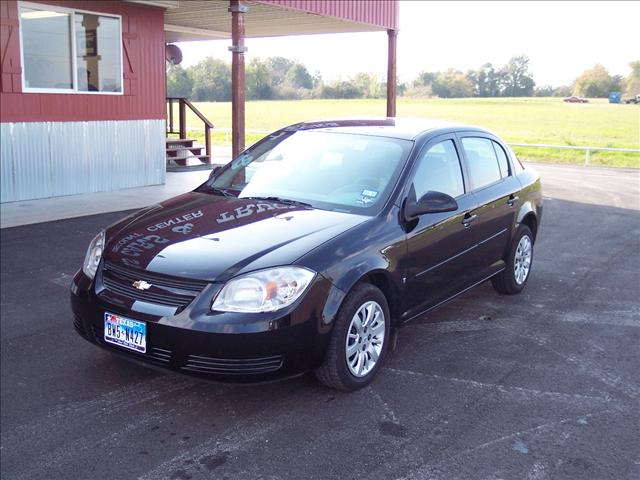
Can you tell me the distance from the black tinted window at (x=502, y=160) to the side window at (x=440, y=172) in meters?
0.91

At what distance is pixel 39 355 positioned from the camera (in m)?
4.93

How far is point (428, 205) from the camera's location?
4.70m

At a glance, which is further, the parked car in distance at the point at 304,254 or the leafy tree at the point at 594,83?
the leafy tree at the point at 594,83

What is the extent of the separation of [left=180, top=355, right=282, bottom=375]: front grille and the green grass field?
20752mm

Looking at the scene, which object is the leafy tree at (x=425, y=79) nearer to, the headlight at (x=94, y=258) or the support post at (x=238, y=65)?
the support post at (x=238, y=65)

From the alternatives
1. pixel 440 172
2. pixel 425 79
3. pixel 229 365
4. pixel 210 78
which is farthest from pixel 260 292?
pixel 425 79

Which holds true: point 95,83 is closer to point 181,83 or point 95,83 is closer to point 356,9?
point 356,9

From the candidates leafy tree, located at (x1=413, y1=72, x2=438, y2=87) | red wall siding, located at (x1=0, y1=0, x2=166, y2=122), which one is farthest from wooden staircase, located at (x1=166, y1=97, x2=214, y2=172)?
leafy tree, located at (x1=413, y1=72, x2=438, y2=87)

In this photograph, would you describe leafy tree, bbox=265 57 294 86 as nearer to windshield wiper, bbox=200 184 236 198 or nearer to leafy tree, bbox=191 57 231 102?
leafy tree, bbox=191 57 231 102

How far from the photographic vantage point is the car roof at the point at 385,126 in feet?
17.6

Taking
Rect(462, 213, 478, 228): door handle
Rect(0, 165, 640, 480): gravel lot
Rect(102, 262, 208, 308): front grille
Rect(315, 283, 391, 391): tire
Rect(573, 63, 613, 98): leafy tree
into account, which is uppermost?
Rect(573, 63, 613, 98): leafy tree

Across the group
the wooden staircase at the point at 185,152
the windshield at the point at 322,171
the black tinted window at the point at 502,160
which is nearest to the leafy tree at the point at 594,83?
the wooden staircase at the point at 185,152

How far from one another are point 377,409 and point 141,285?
5.12ft

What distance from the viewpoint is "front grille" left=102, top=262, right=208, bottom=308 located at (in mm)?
3852
